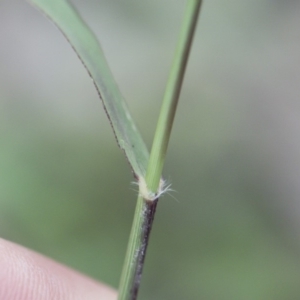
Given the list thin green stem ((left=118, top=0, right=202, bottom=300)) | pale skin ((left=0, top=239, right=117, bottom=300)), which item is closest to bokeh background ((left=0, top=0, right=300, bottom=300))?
pale skin ((left=0, top=239, right=117, bottom=300))

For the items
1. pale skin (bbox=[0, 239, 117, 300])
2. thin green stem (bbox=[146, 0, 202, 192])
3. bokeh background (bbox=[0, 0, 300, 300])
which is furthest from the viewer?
bokeh background (bbox=[0, 0, 300, 300])

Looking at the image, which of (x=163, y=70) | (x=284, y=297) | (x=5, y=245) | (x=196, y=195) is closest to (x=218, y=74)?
(x=163, y=70)

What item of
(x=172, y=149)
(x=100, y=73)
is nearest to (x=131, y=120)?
(x=100, y=73)

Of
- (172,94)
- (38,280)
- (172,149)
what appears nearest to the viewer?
(172,94)

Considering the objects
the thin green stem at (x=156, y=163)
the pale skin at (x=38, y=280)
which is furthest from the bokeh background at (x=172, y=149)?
the thin green stem at (x=156, y=163)

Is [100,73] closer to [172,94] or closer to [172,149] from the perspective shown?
Answer: [172,94]

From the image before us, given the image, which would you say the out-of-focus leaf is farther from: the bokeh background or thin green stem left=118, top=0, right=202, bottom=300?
the bokeh background
